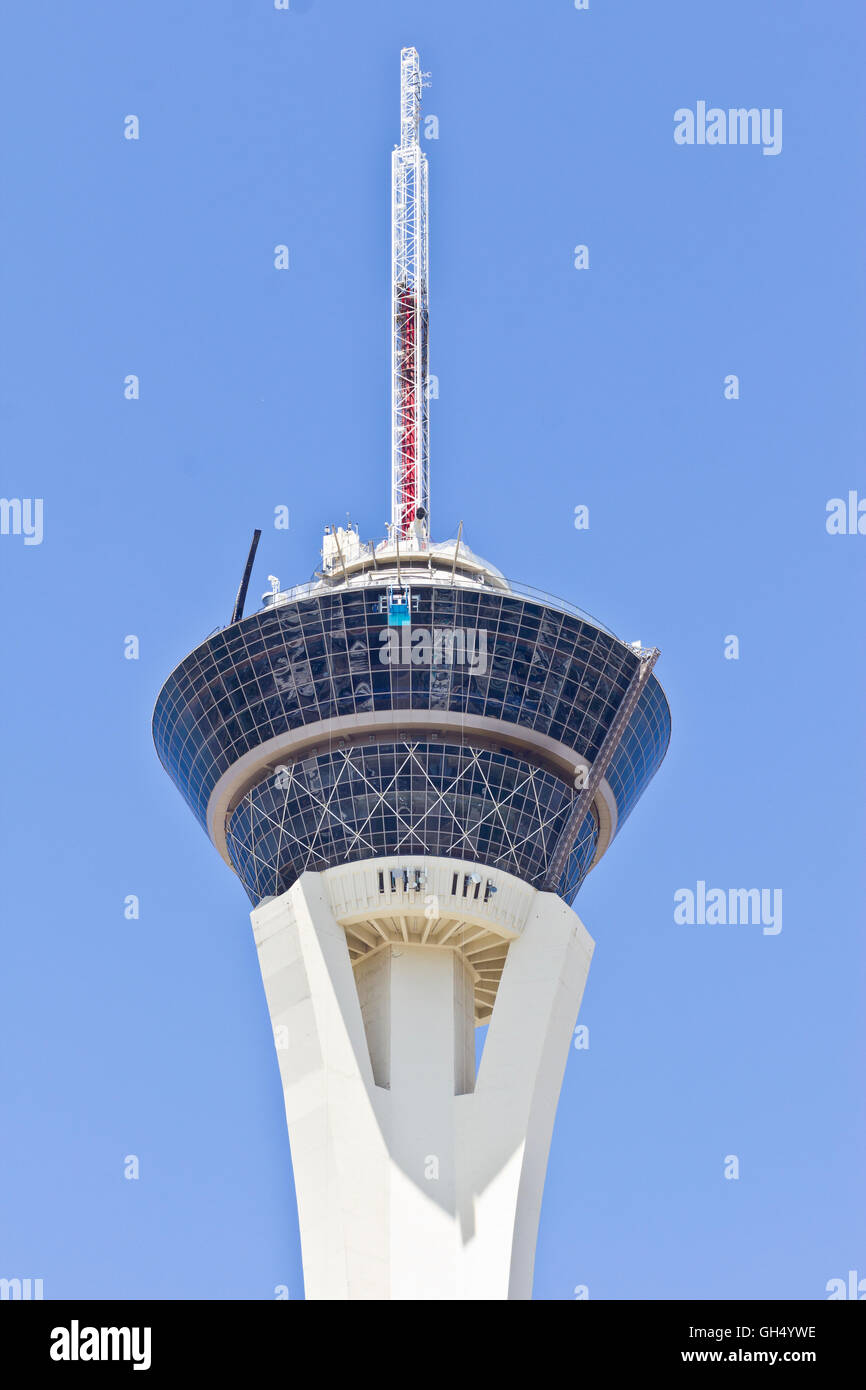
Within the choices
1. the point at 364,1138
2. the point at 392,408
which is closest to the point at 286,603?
the point at 392,408

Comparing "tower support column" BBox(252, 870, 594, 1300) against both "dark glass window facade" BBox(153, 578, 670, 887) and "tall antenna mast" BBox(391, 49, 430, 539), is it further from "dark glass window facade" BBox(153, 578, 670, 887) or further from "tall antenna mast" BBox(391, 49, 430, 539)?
"tall antenna mast" BBox(391, 49, 430, 539)

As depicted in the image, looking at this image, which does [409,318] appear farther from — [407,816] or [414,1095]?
[414,1095]

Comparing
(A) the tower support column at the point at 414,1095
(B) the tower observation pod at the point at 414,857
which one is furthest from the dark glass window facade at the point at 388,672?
(A) the tower support column at the point at 414,1095

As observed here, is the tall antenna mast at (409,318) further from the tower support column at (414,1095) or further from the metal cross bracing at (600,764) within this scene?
the tower support column at (414,1095)

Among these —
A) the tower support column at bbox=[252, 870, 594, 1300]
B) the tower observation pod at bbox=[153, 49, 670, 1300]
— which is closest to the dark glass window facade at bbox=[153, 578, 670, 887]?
the tower observation pod at bbox=[153, 49, 670, 1300]

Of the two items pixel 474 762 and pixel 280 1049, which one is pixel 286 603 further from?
pixel 280 1049

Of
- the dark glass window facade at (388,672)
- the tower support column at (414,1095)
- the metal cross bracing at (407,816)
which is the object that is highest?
the dark glass window facade at (388,672)
